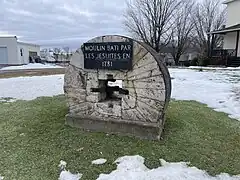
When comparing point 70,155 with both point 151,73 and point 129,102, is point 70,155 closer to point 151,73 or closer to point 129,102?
point 129,102

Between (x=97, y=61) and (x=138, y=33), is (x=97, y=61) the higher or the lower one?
the lower one

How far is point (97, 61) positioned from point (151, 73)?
898mm

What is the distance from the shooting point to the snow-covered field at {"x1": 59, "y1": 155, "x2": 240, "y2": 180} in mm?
2646

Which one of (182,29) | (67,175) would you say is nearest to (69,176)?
(67,175)

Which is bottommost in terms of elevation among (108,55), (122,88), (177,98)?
(177,98)

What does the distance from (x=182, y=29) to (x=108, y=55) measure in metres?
27.0

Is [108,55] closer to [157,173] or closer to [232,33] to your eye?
[157,173]

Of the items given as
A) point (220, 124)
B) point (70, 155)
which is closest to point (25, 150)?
point (70, 155)

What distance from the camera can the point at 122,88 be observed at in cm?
374

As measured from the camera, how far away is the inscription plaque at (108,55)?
357 centimetres

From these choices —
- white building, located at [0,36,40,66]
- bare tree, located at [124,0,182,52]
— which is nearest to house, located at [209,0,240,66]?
bare tree, located at [124,0,182,52]

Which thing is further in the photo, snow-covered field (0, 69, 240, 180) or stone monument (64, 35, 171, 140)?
stone monument (64, 35, 171, 140)

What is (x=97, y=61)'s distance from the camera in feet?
12.4

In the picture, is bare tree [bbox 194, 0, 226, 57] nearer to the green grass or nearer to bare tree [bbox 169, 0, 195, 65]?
bare tree [bbox 169, 0, 195, 65]
